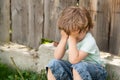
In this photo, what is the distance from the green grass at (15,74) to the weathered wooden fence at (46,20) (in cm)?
39

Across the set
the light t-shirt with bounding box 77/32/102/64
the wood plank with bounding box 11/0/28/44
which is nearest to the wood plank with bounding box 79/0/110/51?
the light t-shirt with bounding box 77/32/102/64

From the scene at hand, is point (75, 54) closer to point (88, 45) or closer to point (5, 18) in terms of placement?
point (88, 45)

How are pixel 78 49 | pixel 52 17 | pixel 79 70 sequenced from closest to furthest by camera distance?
pixel 79 70
pixel 78 49
pixel 52 17

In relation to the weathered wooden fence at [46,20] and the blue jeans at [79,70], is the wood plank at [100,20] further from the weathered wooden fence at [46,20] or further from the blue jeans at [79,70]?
the blue jeans at [79,70]

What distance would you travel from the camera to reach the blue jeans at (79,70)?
165 inches

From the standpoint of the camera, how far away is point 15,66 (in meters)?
5.39

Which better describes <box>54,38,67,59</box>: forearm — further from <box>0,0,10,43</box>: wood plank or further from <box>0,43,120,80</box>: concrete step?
<box>0,0,10,43</box>: wood plank

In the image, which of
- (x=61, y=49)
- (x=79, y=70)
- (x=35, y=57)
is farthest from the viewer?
(x=35, y=57)

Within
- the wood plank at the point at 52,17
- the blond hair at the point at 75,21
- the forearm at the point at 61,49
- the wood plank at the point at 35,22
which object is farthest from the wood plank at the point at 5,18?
the blond hair at the point at 75,21

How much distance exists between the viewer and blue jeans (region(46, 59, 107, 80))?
165 inches

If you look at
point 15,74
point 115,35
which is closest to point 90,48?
point 115,35

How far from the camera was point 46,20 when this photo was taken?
17.5 ft

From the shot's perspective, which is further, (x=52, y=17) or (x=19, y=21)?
(x=19, y=21)

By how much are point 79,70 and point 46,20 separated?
131 centimetres
